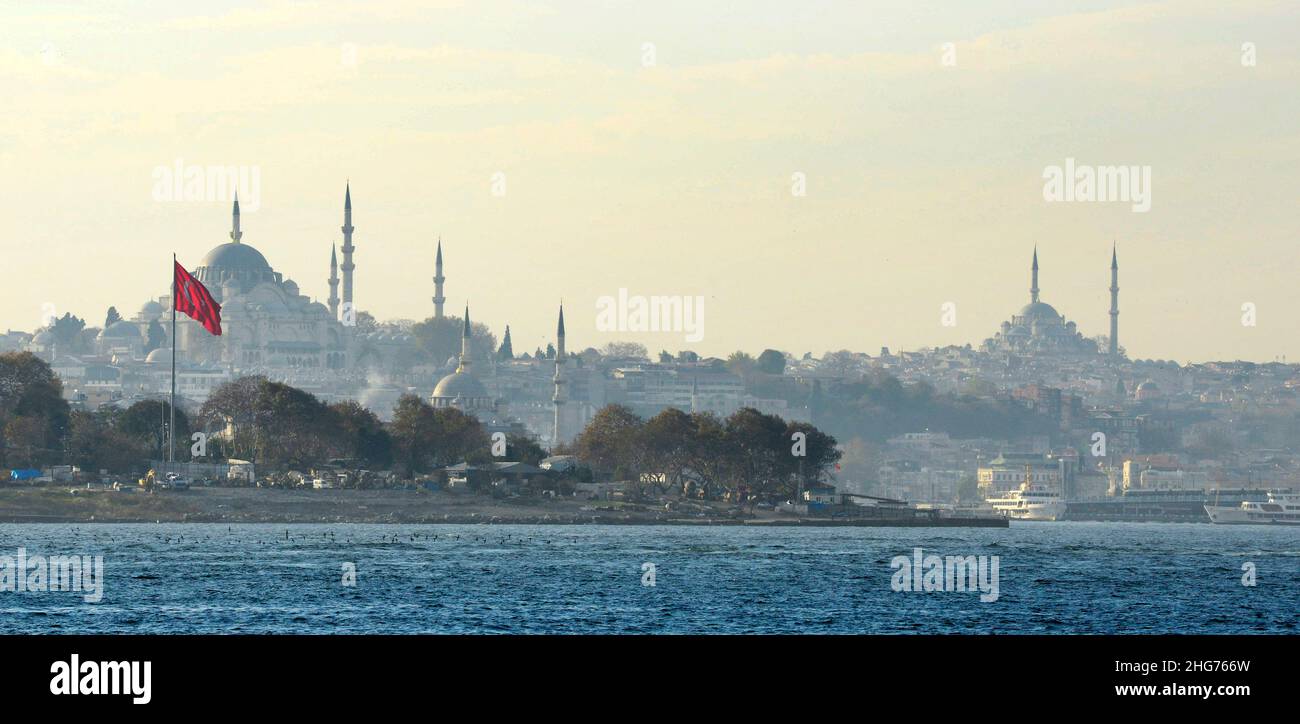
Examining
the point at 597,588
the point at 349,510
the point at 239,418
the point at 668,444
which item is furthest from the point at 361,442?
the point at 597,588

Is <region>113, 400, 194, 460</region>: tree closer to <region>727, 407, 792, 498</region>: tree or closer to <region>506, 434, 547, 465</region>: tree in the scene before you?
<region>506, 434, 547, 465</region>: tree

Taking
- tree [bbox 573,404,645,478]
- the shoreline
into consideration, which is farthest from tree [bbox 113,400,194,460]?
tree [bbox 573,404,645,478]

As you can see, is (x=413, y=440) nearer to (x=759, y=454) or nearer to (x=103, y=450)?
(x=103, y=450)
